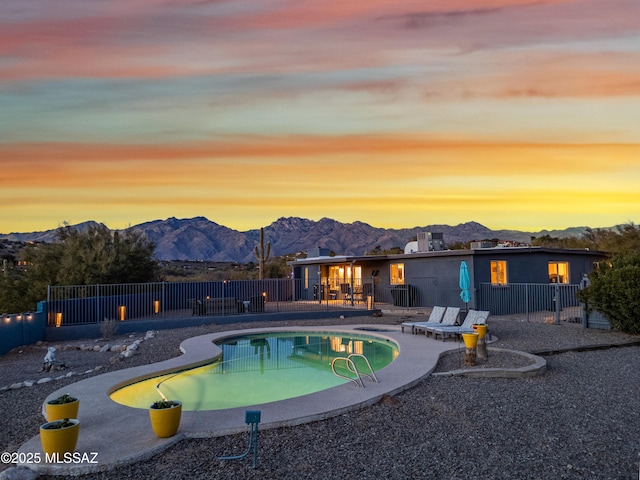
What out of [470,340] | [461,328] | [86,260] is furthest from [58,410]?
[86,260]

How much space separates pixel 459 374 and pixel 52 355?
338 inches

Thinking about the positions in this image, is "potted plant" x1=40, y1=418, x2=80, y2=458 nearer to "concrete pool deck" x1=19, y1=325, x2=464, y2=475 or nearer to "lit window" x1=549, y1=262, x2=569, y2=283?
"concrete pool deck" x1=19, y1=325, x2=464, y2=475

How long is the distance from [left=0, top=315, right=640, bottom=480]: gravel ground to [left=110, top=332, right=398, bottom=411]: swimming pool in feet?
6.19

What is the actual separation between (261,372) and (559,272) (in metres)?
16.3

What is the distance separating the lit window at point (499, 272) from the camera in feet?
67.6

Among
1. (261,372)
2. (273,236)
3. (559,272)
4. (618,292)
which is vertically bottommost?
(261,372)

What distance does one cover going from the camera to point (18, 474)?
4867mm

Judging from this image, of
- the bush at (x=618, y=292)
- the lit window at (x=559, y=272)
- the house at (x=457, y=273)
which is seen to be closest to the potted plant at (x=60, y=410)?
the bush at (x=618, y=292)

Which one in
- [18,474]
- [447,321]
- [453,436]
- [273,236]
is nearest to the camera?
[18,474]

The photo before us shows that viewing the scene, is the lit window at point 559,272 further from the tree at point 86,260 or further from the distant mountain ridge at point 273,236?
the distant mountain ridge at point 273,236

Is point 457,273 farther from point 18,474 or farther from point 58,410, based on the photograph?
point 18,474

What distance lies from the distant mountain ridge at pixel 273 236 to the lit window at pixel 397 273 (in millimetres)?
95849

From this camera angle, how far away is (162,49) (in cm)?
1516

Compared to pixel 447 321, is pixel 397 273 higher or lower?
higher
